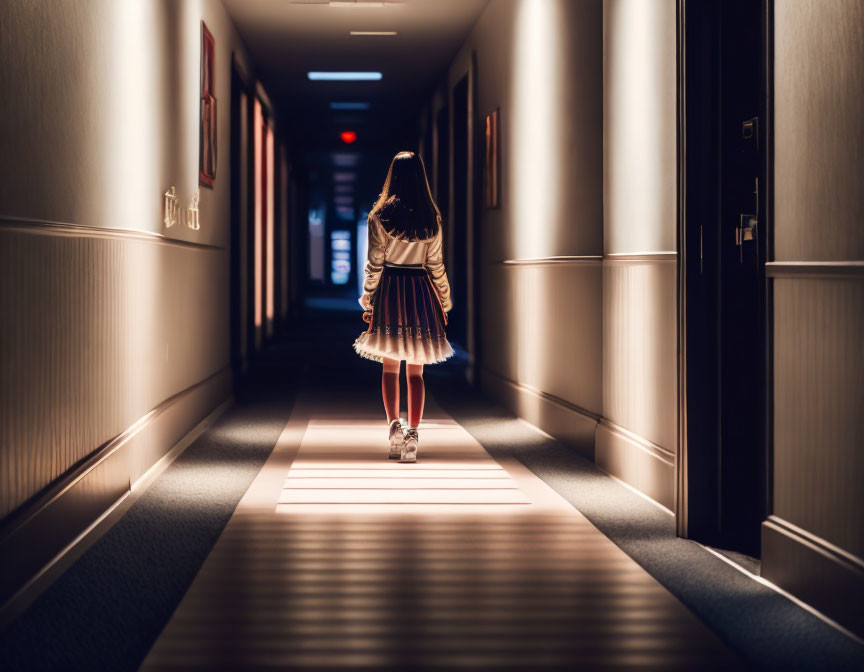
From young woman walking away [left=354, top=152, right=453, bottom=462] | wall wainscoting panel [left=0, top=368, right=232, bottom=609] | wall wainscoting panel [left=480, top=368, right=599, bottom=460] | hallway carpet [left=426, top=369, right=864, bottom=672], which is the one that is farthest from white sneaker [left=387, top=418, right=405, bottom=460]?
wall wainscoting panel [left=0, top=368, right=232, bottom=609]

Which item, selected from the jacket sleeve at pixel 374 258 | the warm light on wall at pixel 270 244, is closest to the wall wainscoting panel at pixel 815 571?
the jacket sleeve at pixel 374 258

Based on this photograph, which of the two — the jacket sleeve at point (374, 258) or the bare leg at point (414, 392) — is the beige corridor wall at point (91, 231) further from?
the bare leg at point (414, 392)

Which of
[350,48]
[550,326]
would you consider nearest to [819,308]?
[550,326]

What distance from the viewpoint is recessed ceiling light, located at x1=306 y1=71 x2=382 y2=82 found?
458 inches

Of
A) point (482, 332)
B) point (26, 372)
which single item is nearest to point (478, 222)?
point (482, 332)

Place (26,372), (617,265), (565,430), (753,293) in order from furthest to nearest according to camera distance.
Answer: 1. (565,430)
2. (617,265)
3. (753,293)
4. (26,372)

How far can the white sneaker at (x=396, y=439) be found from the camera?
5.17m

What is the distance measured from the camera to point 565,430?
5684mm

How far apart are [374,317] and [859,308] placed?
2905 millimetres

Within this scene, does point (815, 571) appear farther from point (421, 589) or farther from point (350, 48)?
point (350, 48)

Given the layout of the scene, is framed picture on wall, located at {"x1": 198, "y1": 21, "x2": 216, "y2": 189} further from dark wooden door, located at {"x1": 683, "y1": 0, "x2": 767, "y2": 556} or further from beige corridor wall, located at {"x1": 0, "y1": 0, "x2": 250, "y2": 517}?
dark wooden door, located at {"x1": 683, "y1": 0, "x2": 767, "y2": 556}

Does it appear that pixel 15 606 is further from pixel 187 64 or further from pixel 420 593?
pixel 187 64

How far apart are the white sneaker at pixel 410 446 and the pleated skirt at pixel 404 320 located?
0.35 m

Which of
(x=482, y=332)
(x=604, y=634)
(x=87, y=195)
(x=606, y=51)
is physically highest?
(x=606, y=51)
